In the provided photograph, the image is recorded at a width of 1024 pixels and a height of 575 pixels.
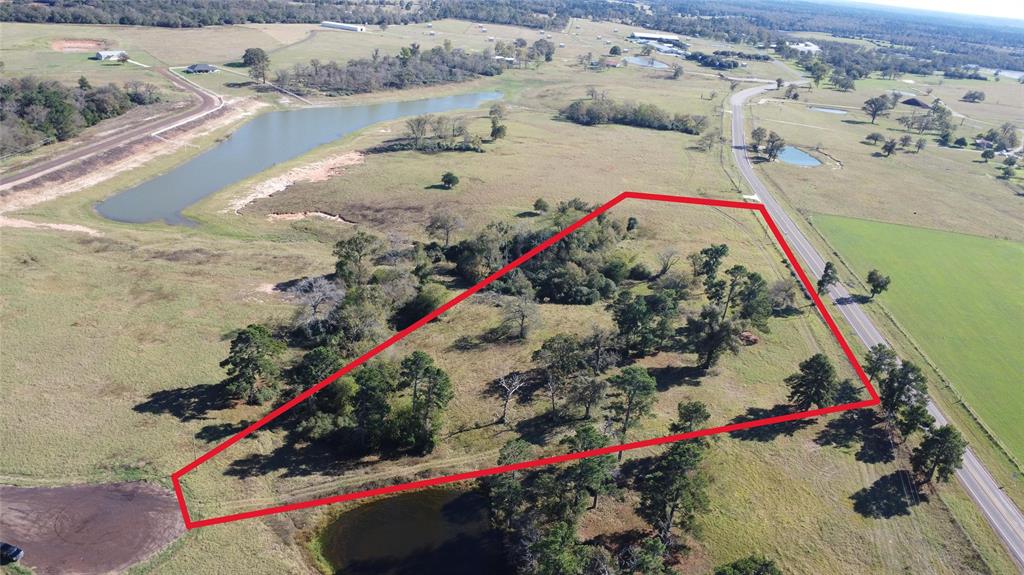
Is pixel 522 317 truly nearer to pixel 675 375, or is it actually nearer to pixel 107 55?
pixel 675 375

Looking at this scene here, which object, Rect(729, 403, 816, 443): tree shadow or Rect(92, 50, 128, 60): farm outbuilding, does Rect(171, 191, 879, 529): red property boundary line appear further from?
Rect(92, 50, 128, 60): farm outbuilding

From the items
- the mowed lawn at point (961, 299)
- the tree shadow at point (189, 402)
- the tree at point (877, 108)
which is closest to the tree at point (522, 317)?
the tree shadow at point (189, 402)

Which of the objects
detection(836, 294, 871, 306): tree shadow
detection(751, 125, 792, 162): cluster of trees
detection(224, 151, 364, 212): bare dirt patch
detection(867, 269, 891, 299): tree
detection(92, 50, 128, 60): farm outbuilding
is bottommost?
detection(836, 294, 871, 306): tree shadow

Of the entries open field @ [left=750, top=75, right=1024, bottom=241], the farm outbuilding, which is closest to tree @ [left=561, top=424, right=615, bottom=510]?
open field @ [left=750, top=75, right=1024, bottom=241]

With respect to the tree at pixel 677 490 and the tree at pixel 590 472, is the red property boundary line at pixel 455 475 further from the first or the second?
the tree at pixel 677 490

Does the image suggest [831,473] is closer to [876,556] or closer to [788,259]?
[876,556]

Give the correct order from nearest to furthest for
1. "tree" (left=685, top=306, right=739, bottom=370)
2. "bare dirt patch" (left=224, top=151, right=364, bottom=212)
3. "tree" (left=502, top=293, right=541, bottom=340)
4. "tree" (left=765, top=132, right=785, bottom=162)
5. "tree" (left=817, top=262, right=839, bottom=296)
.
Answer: "tree" (left=685, top=306, right=739, bottom=370), "tree" (left=502, top=293, right=541, bottom=340), "tree" (left=817, top=262, right=839, bottom=296), "bare dirt patch" (left=224, top=151, right=364, bottom=212), "tree" (left=765, top=132, right=785, bottom=162)

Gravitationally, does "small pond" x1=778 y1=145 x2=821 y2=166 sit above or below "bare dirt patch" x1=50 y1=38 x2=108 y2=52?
below

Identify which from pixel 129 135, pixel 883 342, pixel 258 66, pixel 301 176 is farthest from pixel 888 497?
pixel 258 66
